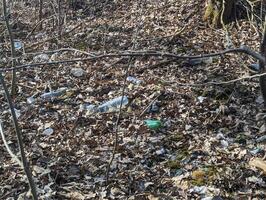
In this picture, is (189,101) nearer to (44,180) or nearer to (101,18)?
(44,180)

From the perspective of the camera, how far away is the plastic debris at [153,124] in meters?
4.49

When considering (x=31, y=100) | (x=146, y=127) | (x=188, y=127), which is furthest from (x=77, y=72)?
(x=188, y=127)

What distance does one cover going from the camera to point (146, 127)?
14.8ft

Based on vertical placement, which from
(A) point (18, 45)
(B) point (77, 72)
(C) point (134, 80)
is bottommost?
(A) point (18, 45)

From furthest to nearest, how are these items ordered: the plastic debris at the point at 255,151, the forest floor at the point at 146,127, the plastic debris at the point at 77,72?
the plastic debris at the point at 77,72, the plastic debris at the point at 255,151, the forest floor at the point at 146,127

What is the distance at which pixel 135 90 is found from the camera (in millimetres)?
A: 5301

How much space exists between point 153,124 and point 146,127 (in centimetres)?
8

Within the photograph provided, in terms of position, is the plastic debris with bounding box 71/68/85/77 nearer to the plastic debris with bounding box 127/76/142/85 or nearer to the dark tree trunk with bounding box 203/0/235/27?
the plastic debris with bounding box 127/76/142/85

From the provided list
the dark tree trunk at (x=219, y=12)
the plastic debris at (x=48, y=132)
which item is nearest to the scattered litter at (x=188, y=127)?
the plastic debris at (x=48, y=132)

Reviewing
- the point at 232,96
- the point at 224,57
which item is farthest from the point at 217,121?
the point at 224,57

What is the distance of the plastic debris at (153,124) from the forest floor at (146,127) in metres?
0.04

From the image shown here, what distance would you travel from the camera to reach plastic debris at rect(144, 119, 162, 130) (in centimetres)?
449

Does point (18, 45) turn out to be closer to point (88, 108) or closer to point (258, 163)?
point (88, 108)

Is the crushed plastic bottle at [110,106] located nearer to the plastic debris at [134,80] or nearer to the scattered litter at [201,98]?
the plastic debris at [134,80]
